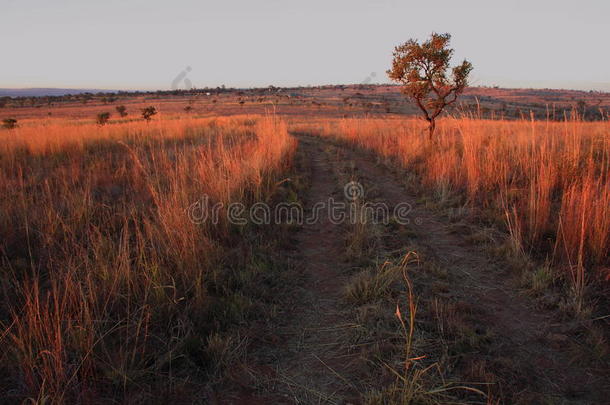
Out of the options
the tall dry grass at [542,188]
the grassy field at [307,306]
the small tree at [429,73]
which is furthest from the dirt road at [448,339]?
the small tree at [429,73]

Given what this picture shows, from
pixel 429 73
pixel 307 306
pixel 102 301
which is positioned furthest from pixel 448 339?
pixel 429 73

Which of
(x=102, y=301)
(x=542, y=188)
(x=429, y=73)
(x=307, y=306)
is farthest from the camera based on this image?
(x=429, y=73)

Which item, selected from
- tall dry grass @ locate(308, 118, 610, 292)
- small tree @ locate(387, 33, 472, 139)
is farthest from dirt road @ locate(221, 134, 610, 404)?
small tree @ locate(387, 33, 472, 139)

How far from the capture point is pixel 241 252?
11.2 ft

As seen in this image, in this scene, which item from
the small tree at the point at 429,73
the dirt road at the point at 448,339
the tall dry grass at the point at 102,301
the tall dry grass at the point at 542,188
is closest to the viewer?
the tall dry grass at the point at 102,301

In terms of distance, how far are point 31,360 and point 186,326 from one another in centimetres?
86

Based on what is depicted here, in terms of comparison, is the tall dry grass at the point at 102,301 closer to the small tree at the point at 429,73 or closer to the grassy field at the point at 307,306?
the grassy field at the point at 307,306

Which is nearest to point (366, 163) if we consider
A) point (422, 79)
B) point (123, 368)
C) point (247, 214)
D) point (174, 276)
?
point (422, 79)

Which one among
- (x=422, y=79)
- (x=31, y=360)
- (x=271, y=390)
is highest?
(x=422, y=79)

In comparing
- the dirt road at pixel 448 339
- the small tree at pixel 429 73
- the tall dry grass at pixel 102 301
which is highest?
the small tree at pixel 429 73

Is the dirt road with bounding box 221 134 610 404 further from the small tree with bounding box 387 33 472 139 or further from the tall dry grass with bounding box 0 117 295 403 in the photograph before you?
the small tree with bounding box 387 33 472 139

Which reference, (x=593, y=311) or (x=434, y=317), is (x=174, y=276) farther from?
(x=593, y=311)

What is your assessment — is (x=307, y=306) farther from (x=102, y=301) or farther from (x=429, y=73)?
(x=429, y=73)

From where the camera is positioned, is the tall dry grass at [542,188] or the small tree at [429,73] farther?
the small tree at [429,73]
